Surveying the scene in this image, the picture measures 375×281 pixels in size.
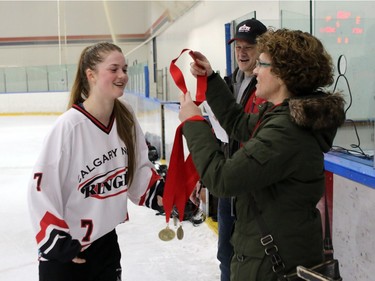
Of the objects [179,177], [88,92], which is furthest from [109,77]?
[179,177]

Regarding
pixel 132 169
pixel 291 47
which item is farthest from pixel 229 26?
pixel 291 47

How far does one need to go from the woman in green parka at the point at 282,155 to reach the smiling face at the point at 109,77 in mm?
421

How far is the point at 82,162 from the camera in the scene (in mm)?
1538

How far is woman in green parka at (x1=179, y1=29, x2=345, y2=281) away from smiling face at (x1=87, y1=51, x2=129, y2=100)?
421 mm

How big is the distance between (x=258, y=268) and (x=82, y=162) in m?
0.68

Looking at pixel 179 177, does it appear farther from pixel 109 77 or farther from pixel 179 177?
pixel 109 77

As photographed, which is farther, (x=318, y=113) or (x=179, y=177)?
(x=179, y=177)

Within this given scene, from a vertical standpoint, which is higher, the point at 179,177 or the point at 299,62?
the point at 299,62

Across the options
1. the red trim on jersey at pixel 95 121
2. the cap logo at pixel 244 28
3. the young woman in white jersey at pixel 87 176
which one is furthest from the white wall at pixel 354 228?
the red trim on jersey at pixel 95 121

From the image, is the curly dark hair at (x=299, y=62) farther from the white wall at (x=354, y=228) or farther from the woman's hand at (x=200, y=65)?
the white wall at (x=354, y=228)

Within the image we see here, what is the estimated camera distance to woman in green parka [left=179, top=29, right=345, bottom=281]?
3.62 feet

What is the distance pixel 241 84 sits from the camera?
2.09 m

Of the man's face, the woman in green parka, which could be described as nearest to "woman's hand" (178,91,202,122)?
the woman in green parka

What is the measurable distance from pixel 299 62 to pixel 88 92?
84cm
